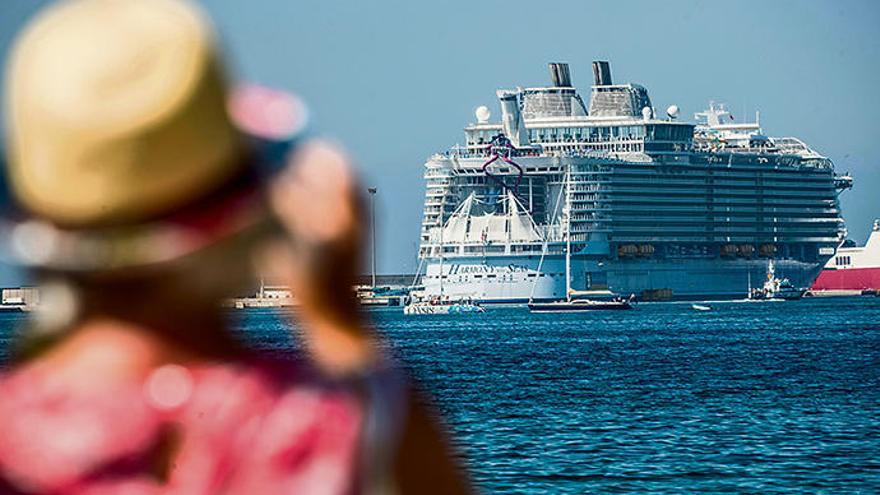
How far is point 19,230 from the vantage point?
1.25 metres

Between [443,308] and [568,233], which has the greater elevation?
[568,233]

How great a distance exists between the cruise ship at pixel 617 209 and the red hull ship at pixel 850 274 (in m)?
11.1

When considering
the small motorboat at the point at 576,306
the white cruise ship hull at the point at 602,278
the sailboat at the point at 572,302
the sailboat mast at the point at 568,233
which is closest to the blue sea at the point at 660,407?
the small motorboat at the point at 576,306

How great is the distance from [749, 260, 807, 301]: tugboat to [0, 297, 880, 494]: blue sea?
40.0 meters

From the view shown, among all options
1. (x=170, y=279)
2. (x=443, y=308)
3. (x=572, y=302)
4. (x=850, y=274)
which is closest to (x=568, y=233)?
(x=572, y=302)

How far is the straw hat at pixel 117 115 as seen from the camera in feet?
3.95

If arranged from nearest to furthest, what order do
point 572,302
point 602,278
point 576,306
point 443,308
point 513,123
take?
point 576,306, point 572,302, point 443,308, point 602,278, point 513,123

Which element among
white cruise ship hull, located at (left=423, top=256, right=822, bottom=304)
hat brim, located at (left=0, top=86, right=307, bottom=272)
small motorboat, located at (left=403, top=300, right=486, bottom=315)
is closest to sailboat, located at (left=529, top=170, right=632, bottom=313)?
white cruise ship hull, located at (left=423, top=256, right=822, bottom=304)

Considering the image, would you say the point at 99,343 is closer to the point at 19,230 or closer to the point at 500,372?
the point at 19,230

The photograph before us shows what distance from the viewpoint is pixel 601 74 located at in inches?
4953

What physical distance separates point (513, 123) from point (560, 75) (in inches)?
446

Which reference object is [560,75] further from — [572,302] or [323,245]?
[323,245]

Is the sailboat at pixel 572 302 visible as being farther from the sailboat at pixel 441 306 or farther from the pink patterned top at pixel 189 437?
the pink patterned top at pixel 189 437

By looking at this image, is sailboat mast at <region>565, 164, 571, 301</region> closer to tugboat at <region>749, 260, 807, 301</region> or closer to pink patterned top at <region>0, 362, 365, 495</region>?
tugboat at <region>749, 260, 807, 301</region>
